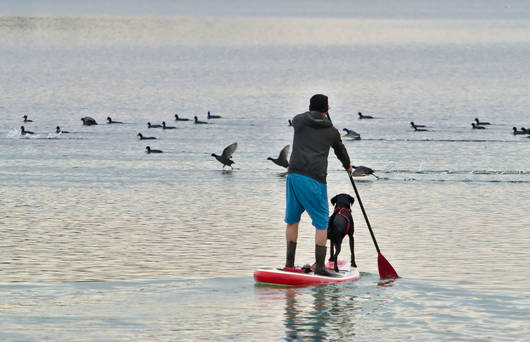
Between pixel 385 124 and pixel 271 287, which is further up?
pixel 385 124

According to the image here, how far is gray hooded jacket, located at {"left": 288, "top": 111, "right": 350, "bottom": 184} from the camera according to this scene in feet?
44.0

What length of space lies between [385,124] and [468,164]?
18.3 metres

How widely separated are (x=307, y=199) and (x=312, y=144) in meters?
0.75

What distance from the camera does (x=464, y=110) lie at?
5847cm

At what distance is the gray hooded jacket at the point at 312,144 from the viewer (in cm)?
1341

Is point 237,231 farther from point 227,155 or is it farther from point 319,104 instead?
point 227,155

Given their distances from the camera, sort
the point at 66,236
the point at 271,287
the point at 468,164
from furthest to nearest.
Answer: the point at 468,164 → the point at 66,236 → the point at 271,287

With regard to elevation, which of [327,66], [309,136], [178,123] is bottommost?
[309,136]

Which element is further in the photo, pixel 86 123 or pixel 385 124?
pixel 385 124

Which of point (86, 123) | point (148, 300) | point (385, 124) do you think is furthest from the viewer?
point (385, 124)

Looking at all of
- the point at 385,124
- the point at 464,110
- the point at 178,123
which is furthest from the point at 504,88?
the point at 178,123

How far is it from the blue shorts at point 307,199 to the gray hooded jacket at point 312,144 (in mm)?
96

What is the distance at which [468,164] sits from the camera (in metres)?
30.5

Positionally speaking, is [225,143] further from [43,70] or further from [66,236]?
[43,70]
